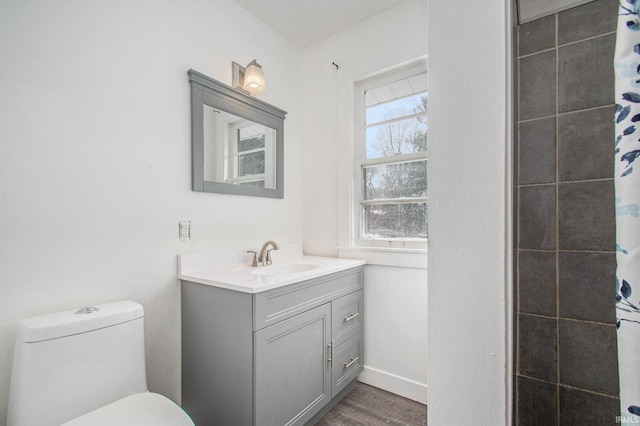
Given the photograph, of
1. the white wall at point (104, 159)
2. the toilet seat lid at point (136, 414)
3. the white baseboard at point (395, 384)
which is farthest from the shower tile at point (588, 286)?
the white wall at point (104, 159)

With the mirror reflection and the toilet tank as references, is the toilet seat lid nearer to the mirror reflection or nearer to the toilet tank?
the toilet tank

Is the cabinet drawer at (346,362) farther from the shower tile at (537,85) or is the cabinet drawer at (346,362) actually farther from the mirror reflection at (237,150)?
the shower tile at (537,85)

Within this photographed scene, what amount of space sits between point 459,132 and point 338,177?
1.47 meters

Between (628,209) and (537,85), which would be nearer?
(628,209)

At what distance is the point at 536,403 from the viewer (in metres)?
1.03

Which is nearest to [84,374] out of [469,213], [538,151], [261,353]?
[261,353]

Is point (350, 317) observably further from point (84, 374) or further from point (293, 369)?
point (84, 374)

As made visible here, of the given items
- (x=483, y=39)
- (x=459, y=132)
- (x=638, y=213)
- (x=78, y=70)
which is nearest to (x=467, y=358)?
(x=638, y=213)

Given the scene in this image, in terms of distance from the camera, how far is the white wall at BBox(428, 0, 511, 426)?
74cm

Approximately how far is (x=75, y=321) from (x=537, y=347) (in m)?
1.69

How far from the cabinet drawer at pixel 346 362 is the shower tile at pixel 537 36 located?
1726mm

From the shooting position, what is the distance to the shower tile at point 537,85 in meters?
1.03

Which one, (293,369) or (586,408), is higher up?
(586,408)

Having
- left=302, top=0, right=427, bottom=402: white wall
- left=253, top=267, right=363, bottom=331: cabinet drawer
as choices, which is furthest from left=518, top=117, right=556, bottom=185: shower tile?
left=253, top=267, right=363, bottom=331: cabinet drawer
